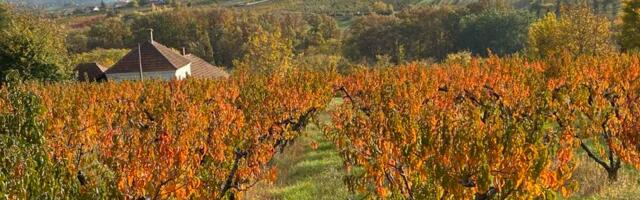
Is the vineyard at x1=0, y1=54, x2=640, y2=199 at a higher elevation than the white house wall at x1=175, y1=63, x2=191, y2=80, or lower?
higher

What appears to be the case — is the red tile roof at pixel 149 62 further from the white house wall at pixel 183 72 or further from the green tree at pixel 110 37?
the green tree at pixel 110 37

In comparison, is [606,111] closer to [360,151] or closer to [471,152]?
[360,151]

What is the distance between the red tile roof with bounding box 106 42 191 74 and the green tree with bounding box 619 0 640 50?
33.8 metres

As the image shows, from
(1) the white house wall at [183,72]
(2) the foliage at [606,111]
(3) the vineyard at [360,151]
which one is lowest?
Result: (1) the white house wall at [183,72]

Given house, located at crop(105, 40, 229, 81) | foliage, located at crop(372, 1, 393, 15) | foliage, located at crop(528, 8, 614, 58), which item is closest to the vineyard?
foliage, located at crop(528, 8, 614, 58)

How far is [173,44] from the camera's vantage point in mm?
84312

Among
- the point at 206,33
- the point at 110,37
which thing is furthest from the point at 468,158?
the point at 110,37

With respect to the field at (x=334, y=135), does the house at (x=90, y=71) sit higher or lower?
lower

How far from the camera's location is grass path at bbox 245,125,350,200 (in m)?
12.2

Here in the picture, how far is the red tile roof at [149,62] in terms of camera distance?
4416cm

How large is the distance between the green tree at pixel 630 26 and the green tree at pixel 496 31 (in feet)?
81.5

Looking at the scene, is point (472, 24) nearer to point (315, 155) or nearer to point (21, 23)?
point (21, 23)

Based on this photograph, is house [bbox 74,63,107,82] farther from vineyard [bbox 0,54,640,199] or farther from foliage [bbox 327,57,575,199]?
foliage [bbox 327,57,575,199]

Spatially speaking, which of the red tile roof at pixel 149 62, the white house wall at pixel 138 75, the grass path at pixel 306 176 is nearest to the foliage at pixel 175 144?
the grass path at pixel 306 176
